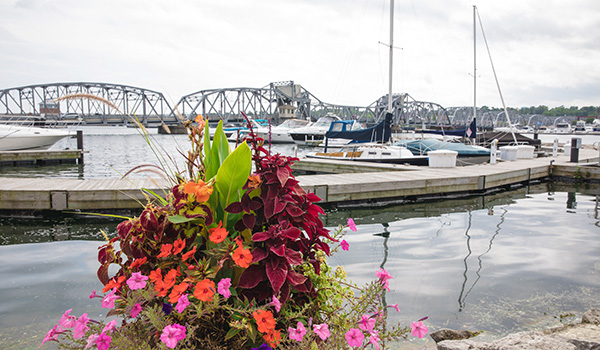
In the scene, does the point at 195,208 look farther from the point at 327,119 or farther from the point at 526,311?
the point at 327,119

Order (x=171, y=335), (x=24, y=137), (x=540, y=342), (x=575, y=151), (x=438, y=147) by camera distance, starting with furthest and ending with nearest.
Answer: (x=24, y=137) < (x=438, y=147) < (x=575, y=151) < (x=540, y=342) < (x=171, y=335)

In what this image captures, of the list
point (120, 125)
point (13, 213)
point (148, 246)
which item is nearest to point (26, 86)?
point (120, 125)

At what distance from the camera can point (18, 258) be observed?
5.60 m

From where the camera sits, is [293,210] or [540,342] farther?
[540,342]

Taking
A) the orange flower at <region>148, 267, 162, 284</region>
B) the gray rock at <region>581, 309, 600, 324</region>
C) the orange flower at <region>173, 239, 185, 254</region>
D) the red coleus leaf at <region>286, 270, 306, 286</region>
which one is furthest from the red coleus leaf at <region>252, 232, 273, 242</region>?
the gray rock at <region>581, 309, 600, 324</region>

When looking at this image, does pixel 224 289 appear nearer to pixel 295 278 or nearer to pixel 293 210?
pixel 295 278

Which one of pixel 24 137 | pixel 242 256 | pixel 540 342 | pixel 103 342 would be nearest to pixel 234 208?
pixel 242 256

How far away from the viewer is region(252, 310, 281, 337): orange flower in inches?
63.3

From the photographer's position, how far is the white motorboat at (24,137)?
920 inches

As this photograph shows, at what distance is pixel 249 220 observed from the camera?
5.97 ft

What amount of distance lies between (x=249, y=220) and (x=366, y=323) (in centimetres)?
71

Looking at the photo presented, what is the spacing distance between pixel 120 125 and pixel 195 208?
369ft

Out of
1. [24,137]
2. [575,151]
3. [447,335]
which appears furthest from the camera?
[24,137]

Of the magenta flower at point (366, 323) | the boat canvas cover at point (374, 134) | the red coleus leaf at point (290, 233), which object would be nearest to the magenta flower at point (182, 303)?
the red coleus leaf at point (290, 233)
